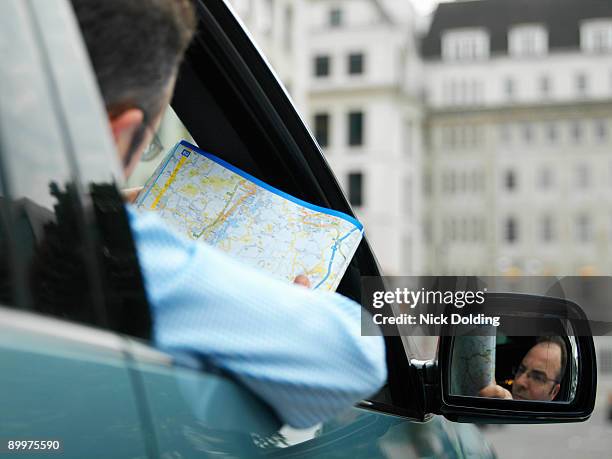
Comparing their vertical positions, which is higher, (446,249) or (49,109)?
(446,249)

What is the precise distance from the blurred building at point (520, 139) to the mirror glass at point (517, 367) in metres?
56.4

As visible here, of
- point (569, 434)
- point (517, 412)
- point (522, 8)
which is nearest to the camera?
point (517, 412)

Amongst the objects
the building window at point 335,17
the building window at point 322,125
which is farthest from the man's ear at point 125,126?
the building window at point 322,125

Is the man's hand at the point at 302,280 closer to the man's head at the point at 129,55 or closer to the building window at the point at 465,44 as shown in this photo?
the man's head at the point at 129,55

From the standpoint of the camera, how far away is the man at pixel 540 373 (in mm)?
1415

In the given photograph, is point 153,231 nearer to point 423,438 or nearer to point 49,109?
point 49,109

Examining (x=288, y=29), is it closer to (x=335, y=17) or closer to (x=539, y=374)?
(x=335, y=17)

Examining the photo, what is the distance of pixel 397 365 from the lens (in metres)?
1.39

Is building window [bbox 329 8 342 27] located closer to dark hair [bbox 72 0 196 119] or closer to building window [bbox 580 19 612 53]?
building window [bbox 580 19 612 53]

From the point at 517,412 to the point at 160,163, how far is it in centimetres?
66

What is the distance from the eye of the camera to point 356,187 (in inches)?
1901

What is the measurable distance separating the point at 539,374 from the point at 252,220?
51 centimetres

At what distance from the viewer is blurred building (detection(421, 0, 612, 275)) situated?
5725 cm

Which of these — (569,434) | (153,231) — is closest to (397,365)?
(153,231)
